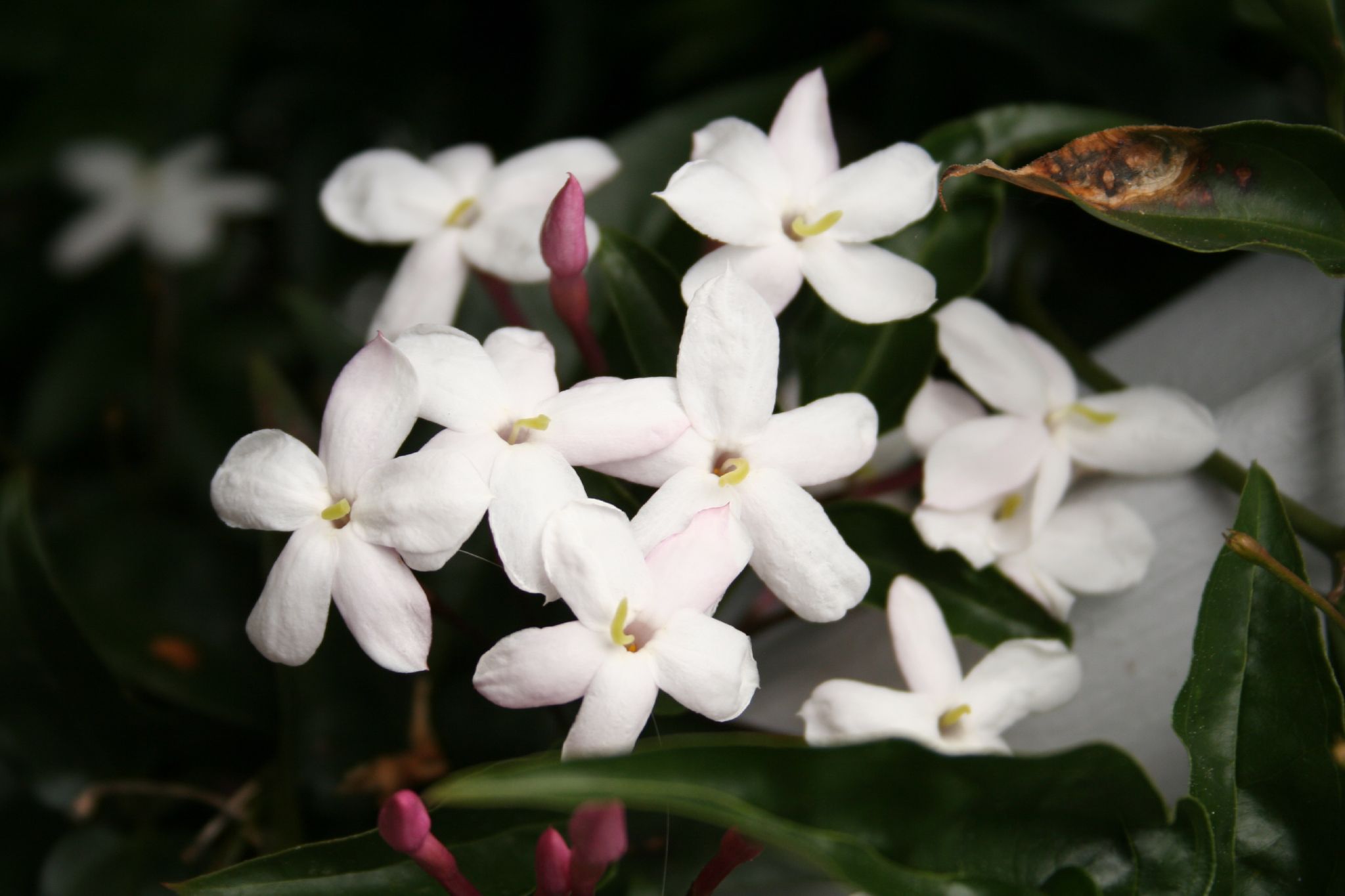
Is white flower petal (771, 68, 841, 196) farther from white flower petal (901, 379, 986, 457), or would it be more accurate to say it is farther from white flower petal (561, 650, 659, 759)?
white flower petal (561, 650, 659, 759)

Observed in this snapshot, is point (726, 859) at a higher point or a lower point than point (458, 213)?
lower

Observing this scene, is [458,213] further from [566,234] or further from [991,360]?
[991,360]

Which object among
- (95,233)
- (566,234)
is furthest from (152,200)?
(566,234)

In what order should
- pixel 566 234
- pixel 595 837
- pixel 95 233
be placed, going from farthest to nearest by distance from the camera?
1. pixel 95 233
2. pixel 566 234
3. pixel 595 837

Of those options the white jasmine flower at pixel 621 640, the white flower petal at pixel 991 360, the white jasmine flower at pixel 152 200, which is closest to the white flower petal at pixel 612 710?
the white jasmine flower at pixel 621 640

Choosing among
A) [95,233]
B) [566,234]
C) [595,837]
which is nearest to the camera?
[595,837]

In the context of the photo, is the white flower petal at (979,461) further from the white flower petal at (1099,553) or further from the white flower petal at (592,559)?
the white flower petal at (592,559)

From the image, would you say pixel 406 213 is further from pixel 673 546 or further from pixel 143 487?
pixel 143 487

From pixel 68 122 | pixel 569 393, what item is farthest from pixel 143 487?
pixel 569 393
